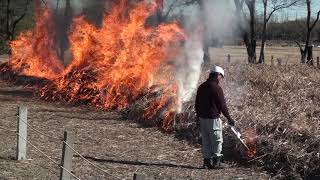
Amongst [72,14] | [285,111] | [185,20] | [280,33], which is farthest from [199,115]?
[280,33]

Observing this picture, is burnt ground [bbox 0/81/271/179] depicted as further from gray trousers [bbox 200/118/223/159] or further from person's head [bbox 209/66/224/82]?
person's head [bbox 209/66/224/82]

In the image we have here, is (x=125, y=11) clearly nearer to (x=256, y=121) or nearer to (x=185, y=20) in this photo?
(x=185, y=20)

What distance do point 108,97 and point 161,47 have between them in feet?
6.98

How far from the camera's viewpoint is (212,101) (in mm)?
8969

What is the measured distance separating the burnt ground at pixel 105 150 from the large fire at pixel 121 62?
0.92m

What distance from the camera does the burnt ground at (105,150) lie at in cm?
855

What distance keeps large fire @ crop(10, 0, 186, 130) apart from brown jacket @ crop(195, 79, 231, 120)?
338 centimetres

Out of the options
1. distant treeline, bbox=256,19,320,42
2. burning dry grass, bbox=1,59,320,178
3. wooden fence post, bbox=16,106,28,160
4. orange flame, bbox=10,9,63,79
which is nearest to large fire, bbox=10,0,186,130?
burning dry grass, bbox=1,59,320,178

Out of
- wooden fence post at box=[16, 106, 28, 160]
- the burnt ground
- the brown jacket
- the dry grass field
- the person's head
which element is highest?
the dry grass field

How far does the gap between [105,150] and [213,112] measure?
2.39m

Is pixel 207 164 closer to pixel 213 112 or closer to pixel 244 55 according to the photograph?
pixel 213 112

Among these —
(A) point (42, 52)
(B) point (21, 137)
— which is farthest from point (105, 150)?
(A) point (42, 52)

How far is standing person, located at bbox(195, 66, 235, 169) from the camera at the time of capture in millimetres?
8938

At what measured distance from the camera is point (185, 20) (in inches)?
565
